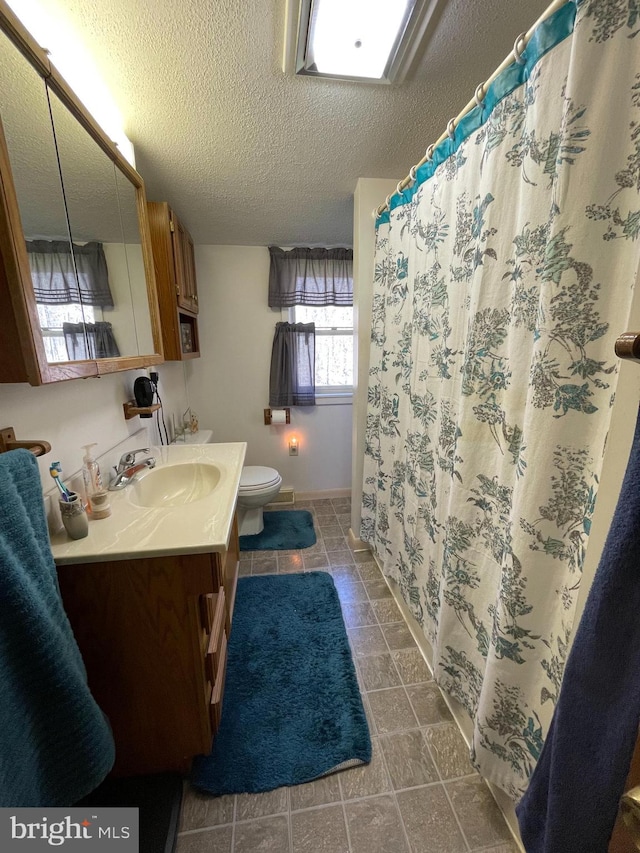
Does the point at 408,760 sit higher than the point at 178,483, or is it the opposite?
the point at 178,483

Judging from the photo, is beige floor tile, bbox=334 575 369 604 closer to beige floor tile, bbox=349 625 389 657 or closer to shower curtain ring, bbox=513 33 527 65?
beige floor tile, bbox=349 625 389 657

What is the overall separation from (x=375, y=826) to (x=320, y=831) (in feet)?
0.53

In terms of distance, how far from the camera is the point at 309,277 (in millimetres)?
2600

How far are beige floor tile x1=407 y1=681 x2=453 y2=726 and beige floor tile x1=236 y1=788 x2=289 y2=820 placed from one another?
534 millimetres

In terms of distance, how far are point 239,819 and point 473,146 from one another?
6.82 feet

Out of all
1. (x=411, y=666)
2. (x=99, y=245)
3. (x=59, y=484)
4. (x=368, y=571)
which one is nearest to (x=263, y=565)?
(x=368, y=571)

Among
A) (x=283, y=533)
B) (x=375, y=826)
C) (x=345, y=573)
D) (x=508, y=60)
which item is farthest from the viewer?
(x=283, y=533)

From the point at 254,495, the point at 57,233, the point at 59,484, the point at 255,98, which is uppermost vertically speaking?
the point at 255,98

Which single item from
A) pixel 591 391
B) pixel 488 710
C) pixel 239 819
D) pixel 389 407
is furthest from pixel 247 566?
pixel 591 391

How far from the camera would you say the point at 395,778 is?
1.06 meters

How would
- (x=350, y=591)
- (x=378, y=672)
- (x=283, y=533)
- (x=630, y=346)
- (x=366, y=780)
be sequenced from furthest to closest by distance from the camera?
(x=283, y=533) → (x=350, y=591) → (x=378, y=672) → (x=366, y=780) → (x=630, y=346)

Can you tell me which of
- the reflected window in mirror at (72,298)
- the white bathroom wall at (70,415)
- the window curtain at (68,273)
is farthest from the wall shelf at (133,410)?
the window curtain at (68,273)

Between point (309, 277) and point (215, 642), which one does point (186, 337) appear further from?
point (215, 642)

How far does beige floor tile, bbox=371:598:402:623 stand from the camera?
1688 mm
